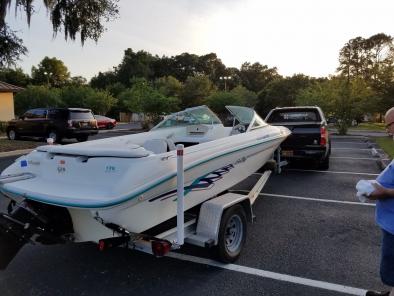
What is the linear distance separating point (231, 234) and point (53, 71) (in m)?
88.2

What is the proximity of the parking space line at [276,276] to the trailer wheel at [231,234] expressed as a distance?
5.0 inches

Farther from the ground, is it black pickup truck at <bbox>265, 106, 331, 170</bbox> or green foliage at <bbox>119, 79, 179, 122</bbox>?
green foliage at <bbox>119, 79, 179, 122</bbox>

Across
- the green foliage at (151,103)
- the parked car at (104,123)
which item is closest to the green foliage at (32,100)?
the parked car at (104,123)

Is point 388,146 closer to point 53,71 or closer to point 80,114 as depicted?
point 80,114

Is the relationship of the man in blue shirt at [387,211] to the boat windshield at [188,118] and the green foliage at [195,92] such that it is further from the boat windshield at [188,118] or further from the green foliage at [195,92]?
the green foliage at [195,92]

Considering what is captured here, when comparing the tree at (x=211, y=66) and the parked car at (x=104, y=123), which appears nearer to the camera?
the parked car at (x=104, y=123)

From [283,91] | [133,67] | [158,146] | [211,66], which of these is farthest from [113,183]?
[211,66]

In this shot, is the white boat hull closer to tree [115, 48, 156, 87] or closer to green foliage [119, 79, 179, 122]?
green foliage [119, 79, 179, 122]

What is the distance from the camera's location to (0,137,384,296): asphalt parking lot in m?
3.78

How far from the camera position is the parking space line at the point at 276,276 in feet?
12.2

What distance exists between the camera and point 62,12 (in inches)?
646

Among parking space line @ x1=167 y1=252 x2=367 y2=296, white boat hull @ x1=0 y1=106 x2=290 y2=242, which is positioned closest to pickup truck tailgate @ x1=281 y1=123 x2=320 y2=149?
white boat hull @ x1=0 y1=106 x2=290 y2=242

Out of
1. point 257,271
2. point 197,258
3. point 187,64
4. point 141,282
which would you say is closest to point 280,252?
point 257,271

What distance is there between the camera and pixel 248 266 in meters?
4.29
